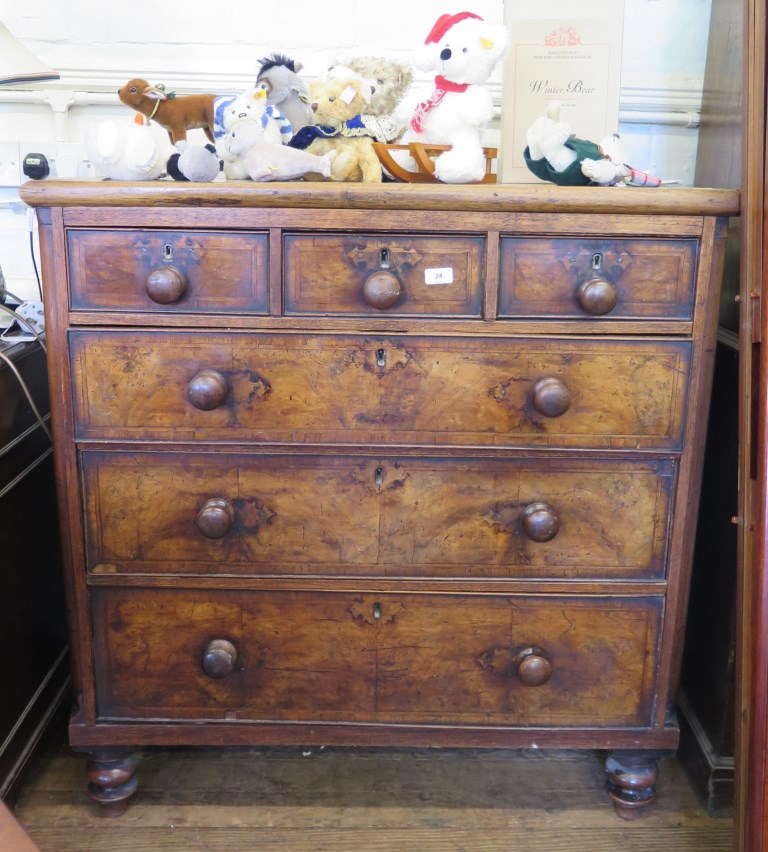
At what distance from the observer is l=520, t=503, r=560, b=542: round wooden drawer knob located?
51.4 inches

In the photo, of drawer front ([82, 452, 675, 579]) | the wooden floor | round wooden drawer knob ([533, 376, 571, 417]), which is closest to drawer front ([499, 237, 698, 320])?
round wooden drawer knob ([533, 376, 571, 417])

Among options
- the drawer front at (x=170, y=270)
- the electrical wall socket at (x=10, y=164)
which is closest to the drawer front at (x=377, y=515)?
the drawer front at (x=170, y=270)

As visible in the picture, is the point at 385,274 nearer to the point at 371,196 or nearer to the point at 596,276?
the point at 371,196

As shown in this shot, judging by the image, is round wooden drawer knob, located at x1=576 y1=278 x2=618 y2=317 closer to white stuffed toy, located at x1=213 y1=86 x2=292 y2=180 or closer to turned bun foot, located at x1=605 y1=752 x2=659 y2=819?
white stuffed toy, located at x1=213 y1=86 x2=292 y2=180

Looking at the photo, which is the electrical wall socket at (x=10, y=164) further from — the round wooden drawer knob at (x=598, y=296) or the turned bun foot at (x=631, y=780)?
the turned bun foot at (x=631, y=780)

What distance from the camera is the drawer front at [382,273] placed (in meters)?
1.25

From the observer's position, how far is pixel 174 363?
1.28 m

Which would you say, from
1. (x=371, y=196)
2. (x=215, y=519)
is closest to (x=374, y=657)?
(x=215, y=519)

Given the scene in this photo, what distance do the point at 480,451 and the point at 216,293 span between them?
0.46 meters

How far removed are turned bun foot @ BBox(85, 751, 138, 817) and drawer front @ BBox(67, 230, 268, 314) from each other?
77 centimetres

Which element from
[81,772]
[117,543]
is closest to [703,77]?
[117,543]

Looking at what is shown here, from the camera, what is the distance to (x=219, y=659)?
1.36 m

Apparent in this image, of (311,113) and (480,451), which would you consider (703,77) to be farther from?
(480,451)

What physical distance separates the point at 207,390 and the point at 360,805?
81cm
